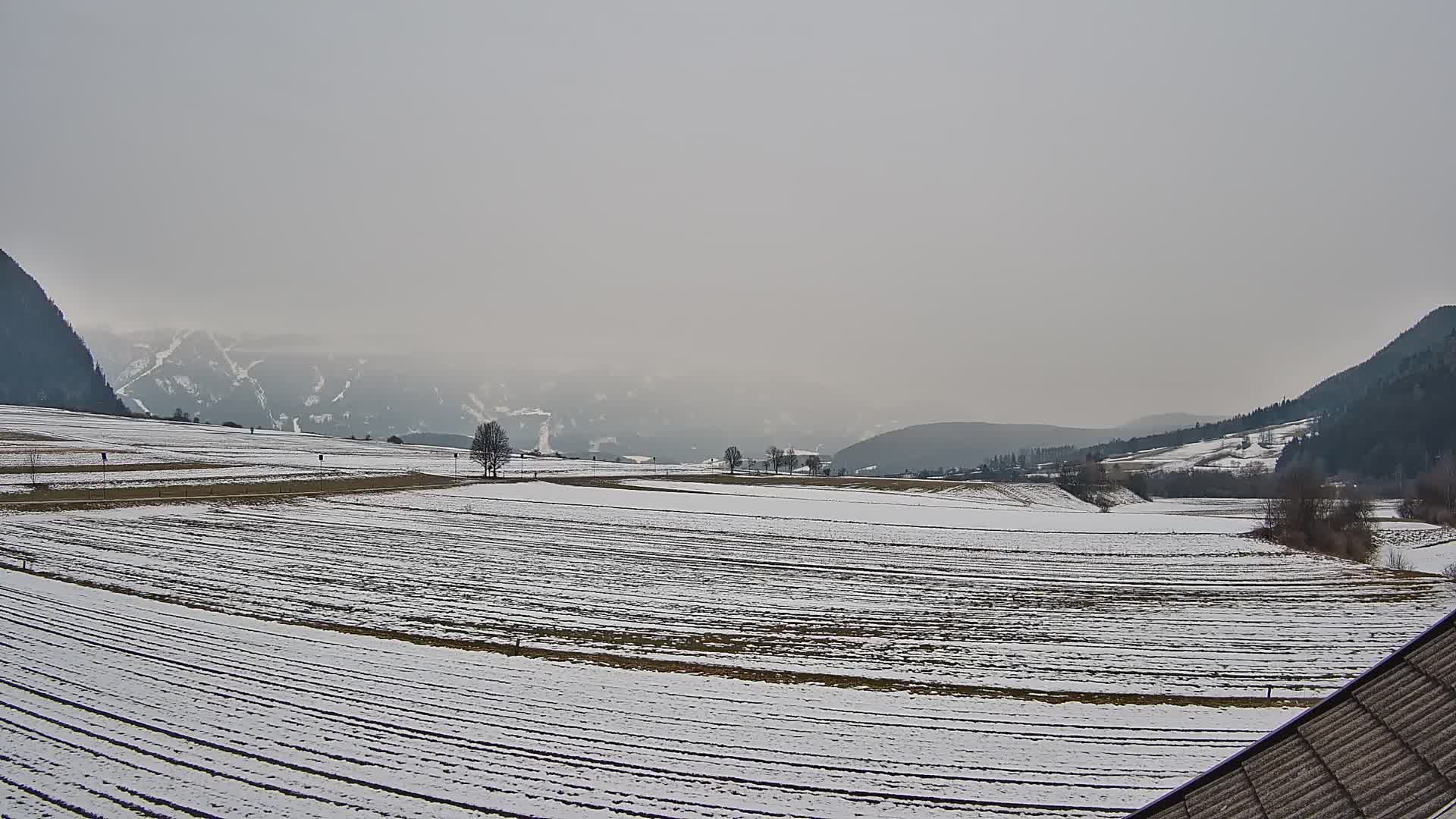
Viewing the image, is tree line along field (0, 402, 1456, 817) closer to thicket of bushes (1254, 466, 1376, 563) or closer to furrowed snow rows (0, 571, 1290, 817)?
furrowed snow rows (0, 571, 1290, 817)

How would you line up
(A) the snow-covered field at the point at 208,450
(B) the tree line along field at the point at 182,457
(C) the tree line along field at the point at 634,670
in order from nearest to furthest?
(C) the tree line along field at the point at 634,670
(B) the tree line along field at the point at 182,457
(A) the snow-covered field at the point at 208,450

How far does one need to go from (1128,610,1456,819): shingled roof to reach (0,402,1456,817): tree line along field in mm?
8611

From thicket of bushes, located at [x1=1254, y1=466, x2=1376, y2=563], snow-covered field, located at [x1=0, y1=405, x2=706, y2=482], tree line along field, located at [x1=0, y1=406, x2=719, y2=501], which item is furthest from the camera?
→ snow-covered field, located at [x1=0, y1=405, x2=706, y2=482]

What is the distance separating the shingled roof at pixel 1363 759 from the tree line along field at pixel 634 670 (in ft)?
28.3

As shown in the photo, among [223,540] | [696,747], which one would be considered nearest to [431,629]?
[696,747]

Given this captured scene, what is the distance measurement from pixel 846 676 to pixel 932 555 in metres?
29.2

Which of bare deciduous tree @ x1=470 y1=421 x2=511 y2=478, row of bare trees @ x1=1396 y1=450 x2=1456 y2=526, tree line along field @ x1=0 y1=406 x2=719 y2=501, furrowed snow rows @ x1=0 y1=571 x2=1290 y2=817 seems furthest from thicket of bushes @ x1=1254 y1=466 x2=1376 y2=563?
tree line along field @ x1=0 y1=406 x2=719 y2=501

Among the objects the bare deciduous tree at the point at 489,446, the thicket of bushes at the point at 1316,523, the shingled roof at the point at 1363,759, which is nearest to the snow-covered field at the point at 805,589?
the thicket of bushes at the point at 1316,523

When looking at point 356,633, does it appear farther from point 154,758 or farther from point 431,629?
point 154,758

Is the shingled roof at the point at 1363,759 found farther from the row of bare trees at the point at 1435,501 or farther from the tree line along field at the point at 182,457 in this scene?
the row of bare trees at the point at 1435,501

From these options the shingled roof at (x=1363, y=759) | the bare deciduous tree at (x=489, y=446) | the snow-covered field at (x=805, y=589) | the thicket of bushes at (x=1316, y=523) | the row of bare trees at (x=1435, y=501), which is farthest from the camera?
the bare deciduous tree at (x=489, y=446)

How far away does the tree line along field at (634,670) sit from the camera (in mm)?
15211

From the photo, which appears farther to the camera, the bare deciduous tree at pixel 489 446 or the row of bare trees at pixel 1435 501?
the bare deciduous tree at pixel 489 446

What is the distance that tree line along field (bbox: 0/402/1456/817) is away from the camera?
15.2 metres
